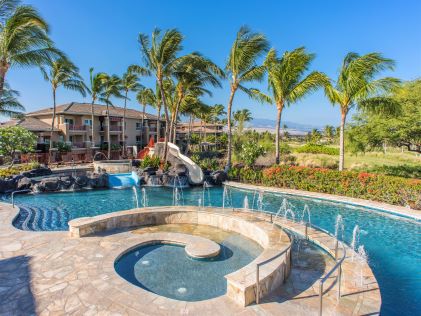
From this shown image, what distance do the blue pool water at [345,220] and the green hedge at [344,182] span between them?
1.58 metres

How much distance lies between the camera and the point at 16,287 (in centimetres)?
577

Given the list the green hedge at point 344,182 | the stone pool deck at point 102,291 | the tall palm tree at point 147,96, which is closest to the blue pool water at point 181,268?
the stone pool deck at point 102,291

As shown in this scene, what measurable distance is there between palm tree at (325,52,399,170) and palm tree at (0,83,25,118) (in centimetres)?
2574

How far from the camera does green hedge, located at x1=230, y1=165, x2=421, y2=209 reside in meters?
13.8

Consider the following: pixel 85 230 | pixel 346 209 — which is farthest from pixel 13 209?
pixel 346 209

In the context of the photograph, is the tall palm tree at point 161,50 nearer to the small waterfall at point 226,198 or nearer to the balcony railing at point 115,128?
the small waterfall at point 226,198

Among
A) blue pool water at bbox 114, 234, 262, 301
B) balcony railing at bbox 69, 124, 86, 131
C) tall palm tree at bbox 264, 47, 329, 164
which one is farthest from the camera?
balcony railing at bbox 69, 124, 86, 131

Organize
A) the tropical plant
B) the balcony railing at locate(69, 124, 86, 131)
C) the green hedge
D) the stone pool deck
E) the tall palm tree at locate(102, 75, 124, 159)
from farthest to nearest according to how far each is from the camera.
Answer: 1. the balcony railing at locate(69, 124, 86, 131)
2. the tall palm tree at locate(102, 75, 124, 159)
3. the tropical plant
4. the green hedge
5. the stone pool deck

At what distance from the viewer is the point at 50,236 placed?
866 cm

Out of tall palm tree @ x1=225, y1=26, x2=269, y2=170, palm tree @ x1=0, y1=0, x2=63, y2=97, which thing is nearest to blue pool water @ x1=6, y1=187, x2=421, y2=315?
palm tree @ x1=0, y1=0, x2=63, y2=97

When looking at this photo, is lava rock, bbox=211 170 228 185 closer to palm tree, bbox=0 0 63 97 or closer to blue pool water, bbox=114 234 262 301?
blue pool water, bbox=114 234 262 301

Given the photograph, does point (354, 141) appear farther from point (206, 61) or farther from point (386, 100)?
point (206, 61)

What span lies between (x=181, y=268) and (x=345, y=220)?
8569mm

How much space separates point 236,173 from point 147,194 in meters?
7.38
